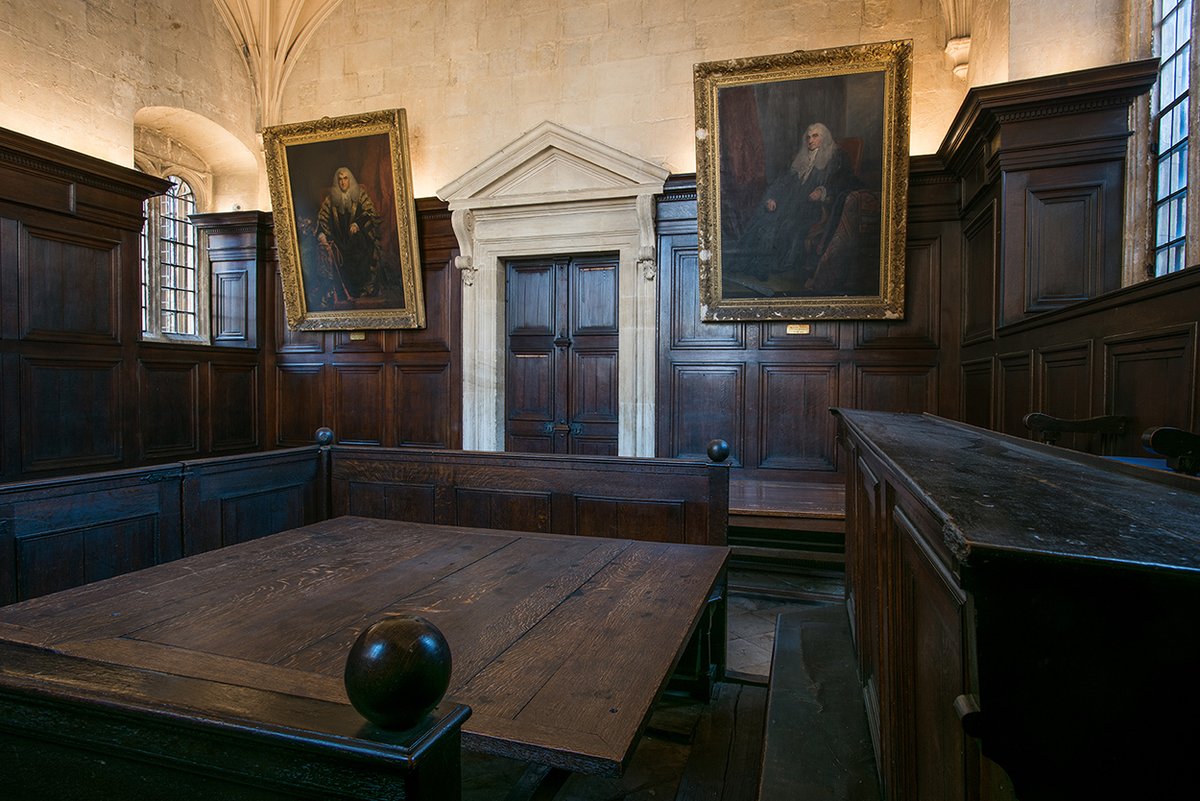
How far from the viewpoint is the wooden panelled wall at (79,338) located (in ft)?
16.6

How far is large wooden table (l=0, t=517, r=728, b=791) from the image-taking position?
49.8 inches

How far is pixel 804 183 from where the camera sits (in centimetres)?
545

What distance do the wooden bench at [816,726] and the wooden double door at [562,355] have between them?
4.04m

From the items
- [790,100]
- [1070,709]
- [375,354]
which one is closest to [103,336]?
[375,354]

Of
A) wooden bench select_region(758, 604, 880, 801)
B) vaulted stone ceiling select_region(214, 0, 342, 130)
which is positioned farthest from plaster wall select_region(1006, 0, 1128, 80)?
vaulted stone ceiling select_region(214, 0, 342, 130)

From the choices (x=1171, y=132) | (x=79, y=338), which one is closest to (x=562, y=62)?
(x=1171, y=132)

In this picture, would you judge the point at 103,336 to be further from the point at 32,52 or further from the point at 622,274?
the point at 622,274

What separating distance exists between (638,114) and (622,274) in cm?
162

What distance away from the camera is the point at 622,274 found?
624 cm

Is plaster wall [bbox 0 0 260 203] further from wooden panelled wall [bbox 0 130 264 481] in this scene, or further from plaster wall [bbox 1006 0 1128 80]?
plaster wall [bbox 1006 0 1128 80]

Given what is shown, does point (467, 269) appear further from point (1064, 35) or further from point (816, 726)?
point (816, 726)

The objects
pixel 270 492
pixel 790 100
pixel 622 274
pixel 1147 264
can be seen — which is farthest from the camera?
pixel 622 274

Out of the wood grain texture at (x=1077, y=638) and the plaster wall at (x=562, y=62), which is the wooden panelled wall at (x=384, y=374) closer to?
Answer: the plaster wall at (x=562, y=62)

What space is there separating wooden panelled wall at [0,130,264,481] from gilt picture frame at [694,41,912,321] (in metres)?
5.43
